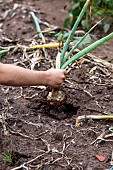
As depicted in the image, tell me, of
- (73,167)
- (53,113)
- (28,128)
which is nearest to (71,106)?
(53,113)

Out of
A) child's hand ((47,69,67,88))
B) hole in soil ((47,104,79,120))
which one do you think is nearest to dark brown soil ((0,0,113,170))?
hole in soil ((47,104,79,120))

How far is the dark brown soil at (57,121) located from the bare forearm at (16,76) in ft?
0.92

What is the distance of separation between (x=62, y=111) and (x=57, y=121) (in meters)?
0.09

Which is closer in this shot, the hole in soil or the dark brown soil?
the dark brown soil

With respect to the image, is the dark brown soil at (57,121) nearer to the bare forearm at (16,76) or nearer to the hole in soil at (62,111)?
the hole in soil at (62,111)

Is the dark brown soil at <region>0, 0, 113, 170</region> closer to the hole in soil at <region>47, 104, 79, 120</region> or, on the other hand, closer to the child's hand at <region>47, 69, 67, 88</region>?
the hole in soil at <region>47, 104, 79, 120</region>

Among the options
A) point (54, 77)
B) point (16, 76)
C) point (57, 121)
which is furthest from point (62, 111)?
point (16, 76)

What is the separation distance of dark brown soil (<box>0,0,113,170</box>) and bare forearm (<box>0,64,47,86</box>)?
0.28 meters

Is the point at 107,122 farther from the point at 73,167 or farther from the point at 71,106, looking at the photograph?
the point at 73,167

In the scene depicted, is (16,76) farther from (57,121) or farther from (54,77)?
(57,121)

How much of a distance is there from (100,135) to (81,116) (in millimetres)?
157

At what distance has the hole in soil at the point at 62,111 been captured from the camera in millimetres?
2225

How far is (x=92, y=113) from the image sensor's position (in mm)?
2234

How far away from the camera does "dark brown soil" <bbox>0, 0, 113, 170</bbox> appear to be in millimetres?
1921
